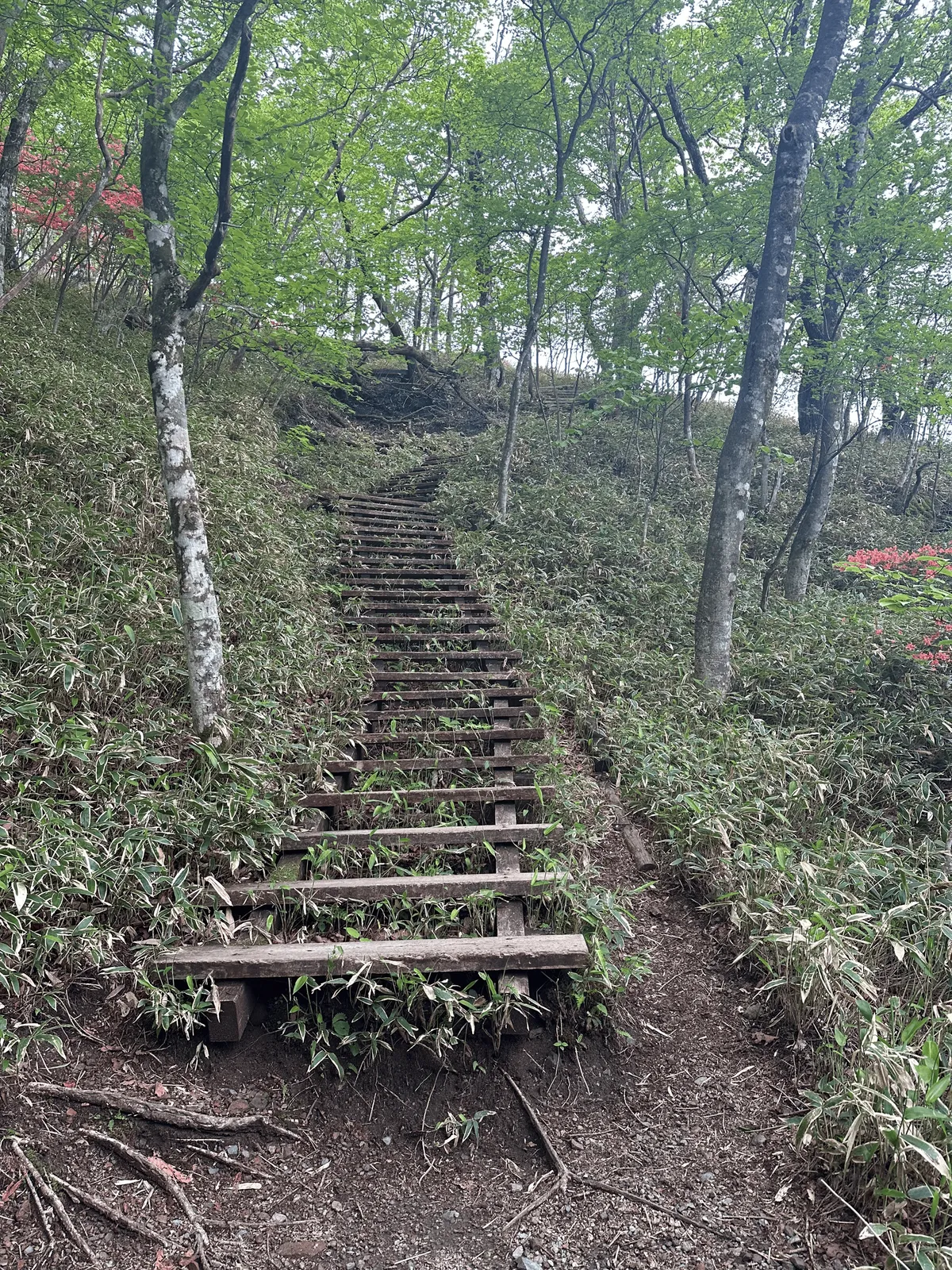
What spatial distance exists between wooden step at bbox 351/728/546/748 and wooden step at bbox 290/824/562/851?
1.08m

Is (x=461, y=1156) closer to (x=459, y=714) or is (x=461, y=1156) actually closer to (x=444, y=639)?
(x=459, y=714)

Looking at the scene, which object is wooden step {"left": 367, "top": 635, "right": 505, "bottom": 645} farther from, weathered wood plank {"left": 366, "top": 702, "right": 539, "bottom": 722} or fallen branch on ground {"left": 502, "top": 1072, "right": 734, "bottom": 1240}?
fallen branch on ground {"left": 502, "top": 1072, "right": 734, "bottom": 1240}

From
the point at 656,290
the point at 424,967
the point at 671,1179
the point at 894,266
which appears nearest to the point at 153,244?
the point at 424,967

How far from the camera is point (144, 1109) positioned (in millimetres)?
2650

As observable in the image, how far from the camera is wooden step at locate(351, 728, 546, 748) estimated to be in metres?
5.20

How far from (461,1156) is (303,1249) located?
68cm

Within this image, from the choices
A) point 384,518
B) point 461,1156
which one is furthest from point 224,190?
point 384,518

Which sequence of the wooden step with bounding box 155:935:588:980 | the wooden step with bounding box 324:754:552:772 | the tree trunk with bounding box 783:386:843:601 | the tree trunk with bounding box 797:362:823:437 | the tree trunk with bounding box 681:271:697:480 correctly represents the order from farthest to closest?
the tree trunk with bounding box 797:362:823:437, the tree trunk with bounding box 681:271:697:480, the tree trunk with bounding box 783:386:843:601, the wooden step with bounding box 324:754:552:772, the wooden step with bounding box 155:935:588:980

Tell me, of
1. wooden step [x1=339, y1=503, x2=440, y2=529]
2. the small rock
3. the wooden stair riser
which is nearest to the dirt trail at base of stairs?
the small rock

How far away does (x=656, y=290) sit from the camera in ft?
44.7

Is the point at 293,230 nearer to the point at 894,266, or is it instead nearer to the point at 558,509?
the point at 558,509

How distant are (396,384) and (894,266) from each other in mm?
12168

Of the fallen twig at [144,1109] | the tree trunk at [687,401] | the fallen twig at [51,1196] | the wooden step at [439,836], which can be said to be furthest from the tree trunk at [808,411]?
the fallen twig at [51,1196]

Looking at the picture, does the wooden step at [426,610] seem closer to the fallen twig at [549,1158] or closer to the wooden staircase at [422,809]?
the wooden staircase at [422,809]
